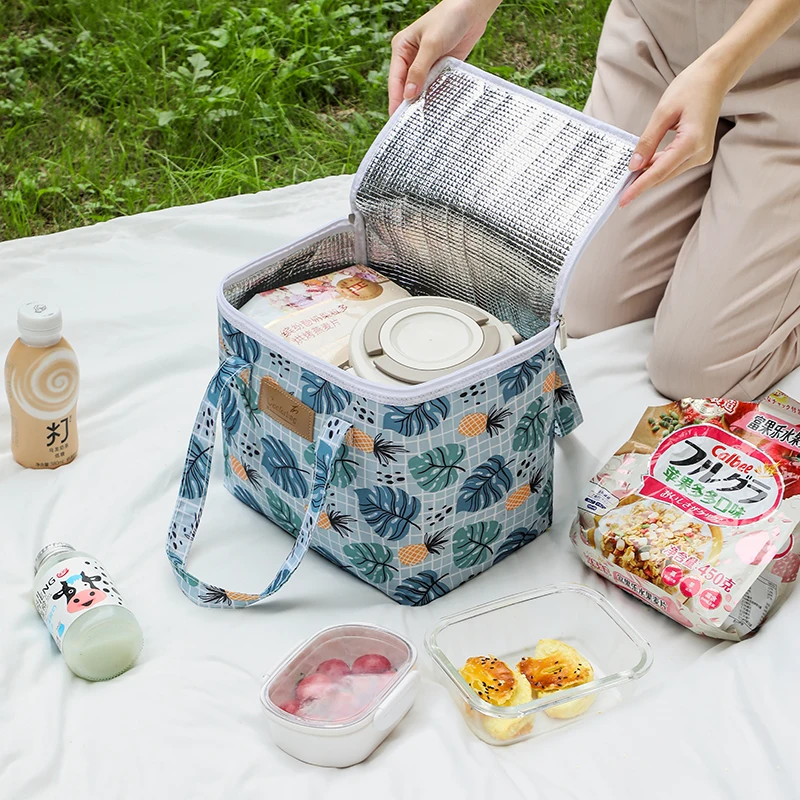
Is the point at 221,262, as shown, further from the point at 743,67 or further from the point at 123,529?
the point at 743,67

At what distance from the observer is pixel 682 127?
1.09m

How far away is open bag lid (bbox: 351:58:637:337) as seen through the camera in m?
1.10

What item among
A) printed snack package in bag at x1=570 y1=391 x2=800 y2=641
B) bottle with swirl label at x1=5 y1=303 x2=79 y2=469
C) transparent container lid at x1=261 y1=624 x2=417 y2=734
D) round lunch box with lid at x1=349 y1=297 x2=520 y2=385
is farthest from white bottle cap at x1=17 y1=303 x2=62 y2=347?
printed snack package in bag at x1=570 y1=391 x2=800 y2=641

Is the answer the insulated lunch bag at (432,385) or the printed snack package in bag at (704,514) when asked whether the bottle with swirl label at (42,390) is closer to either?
the insulated lunch bag at (432,385)

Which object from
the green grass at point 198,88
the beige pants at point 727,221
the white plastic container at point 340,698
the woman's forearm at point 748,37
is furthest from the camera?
the green grass at point 198,88

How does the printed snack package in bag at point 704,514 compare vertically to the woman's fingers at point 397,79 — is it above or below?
below

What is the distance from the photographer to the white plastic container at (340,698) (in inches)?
36.7

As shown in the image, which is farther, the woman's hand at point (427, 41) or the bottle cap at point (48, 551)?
the woman's hand at point (427, 41)

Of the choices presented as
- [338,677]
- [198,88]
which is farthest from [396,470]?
[198,88]

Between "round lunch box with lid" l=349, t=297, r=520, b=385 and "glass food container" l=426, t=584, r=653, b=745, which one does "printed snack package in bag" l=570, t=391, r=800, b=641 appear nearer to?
"glass food container" l=426, t=584, r=653, b=745

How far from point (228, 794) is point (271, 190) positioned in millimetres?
1144

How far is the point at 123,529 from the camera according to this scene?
1226 mm

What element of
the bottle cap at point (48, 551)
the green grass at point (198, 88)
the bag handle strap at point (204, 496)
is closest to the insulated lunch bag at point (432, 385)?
the bag handle strap at point (204, 496)

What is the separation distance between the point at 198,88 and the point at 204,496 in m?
1.26
